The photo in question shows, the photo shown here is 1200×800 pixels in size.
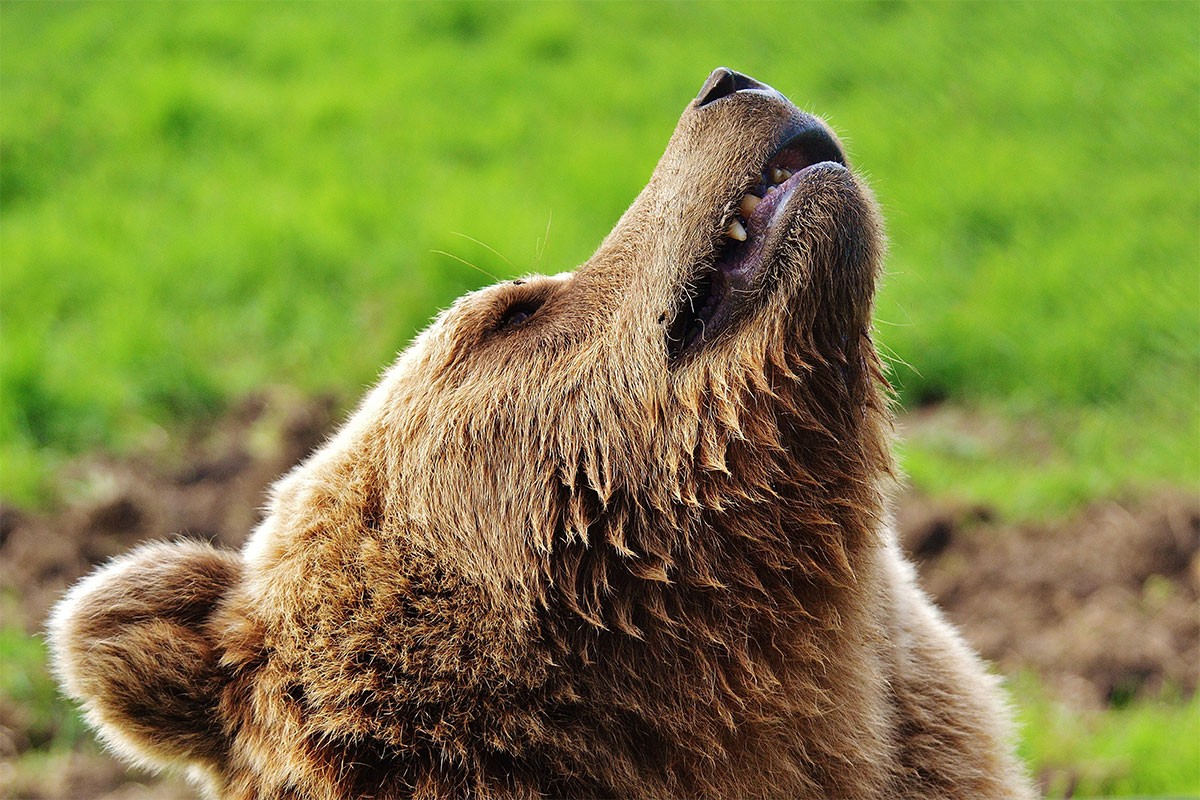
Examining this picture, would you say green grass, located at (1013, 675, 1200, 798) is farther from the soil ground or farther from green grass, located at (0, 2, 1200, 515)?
green grass, located at (0, 2, 1200, 515)

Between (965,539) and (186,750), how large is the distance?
4101 mm

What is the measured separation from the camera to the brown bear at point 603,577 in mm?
2355

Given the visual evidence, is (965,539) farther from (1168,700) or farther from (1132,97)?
(1132,97)

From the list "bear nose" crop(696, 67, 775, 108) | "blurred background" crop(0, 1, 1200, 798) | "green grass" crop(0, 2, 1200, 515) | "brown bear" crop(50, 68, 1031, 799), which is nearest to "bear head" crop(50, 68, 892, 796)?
"brown bear" crop(50, 68, 1031, 799)

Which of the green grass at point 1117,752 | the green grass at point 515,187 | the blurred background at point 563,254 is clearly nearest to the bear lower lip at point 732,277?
the blurred background at point 563,254

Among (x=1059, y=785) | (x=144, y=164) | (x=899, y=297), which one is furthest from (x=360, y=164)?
(x=1059, y=785)

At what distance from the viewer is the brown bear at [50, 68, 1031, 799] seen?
2355 millimetres

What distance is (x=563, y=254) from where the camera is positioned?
6867mm

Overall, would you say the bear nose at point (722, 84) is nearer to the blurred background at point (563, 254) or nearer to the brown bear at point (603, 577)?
the brown bear at point (603, 577)

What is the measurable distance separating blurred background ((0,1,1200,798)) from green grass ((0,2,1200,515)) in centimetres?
2

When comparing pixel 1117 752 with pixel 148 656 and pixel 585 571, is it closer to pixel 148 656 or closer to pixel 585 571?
pixel 585 571

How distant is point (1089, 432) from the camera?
6340mm

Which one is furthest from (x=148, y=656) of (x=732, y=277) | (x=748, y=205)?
(x=748, y=205)

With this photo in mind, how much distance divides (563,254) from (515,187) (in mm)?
829
